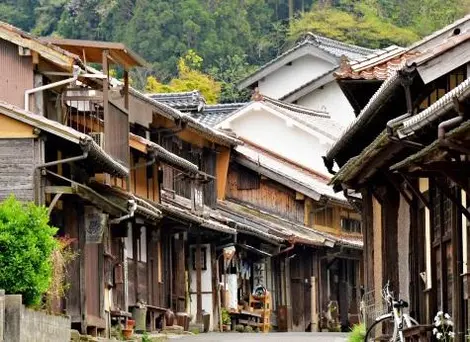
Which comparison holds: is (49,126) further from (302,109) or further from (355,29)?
(355,29)

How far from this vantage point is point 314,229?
53.3 m

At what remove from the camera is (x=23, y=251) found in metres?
22.5

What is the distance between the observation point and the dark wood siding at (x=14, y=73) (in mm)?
28516

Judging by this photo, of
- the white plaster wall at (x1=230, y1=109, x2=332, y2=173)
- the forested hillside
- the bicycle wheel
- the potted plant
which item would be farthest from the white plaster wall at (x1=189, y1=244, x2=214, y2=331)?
the forested hillside

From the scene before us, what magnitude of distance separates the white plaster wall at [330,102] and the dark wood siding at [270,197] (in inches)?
426

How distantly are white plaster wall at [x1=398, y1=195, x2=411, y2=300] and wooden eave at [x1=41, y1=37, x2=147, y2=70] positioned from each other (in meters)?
7.75

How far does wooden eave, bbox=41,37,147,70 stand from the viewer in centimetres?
3005

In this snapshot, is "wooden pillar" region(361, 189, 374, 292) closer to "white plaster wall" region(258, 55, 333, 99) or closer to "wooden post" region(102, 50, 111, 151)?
"wooden post" region(102, 50, 111, 151)

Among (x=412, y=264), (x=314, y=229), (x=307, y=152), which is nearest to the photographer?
(x=412, y=264)

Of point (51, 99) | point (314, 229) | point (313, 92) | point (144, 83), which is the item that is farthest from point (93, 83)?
point (144, 83)

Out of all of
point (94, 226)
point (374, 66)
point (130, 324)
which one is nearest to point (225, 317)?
point (130, 324)

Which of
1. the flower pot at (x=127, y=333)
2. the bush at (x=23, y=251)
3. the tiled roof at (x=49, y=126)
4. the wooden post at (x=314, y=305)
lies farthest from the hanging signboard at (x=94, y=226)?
the wooden post at (x=314, y=305)

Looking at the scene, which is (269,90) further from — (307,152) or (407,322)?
(407,322)

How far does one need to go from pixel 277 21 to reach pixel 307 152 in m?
42.2
